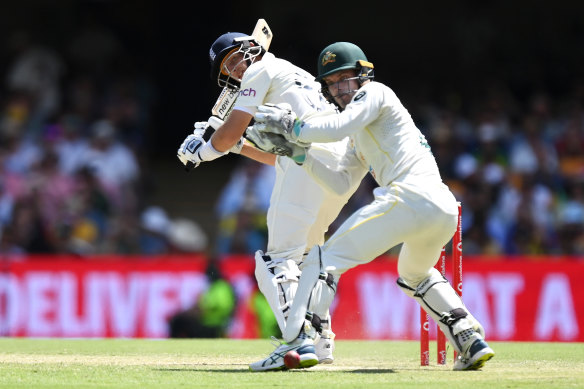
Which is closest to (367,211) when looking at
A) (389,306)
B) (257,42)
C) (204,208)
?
(257,42)

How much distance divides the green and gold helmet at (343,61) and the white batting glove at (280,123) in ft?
1.21

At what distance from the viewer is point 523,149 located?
1321 centimetres

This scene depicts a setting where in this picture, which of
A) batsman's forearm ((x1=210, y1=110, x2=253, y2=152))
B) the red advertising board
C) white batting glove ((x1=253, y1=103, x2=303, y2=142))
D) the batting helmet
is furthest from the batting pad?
the red advertising board

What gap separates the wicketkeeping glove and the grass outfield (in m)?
1.18

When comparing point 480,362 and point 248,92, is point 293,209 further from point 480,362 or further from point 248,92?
point 480,362

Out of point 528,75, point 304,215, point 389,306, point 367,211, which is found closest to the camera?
point 367,211

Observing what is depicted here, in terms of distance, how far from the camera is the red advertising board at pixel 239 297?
1070cm

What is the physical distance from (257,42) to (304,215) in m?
1.18

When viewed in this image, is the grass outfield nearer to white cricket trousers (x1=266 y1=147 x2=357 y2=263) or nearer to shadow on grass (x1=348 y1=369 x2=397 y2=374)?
shadow on grass (x1=348 y1=369 x2=397 y2=374)

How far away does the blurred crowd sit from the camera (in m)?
12.4

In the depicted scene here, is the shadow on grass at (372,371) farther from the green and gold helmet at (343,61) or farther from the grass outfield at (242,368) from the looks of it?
the green and gold helmet at (343,61)

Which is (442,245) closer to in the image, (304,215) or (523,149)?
(304,215)

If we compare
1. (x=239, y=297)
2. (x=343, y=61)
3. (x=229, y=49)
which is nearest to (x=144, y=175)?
(x=239, y=297)

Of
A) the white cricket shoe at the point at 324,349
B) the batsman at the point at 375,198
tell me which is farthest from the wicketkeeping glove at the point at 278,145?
the white cricket shoe at the point at 324,349
